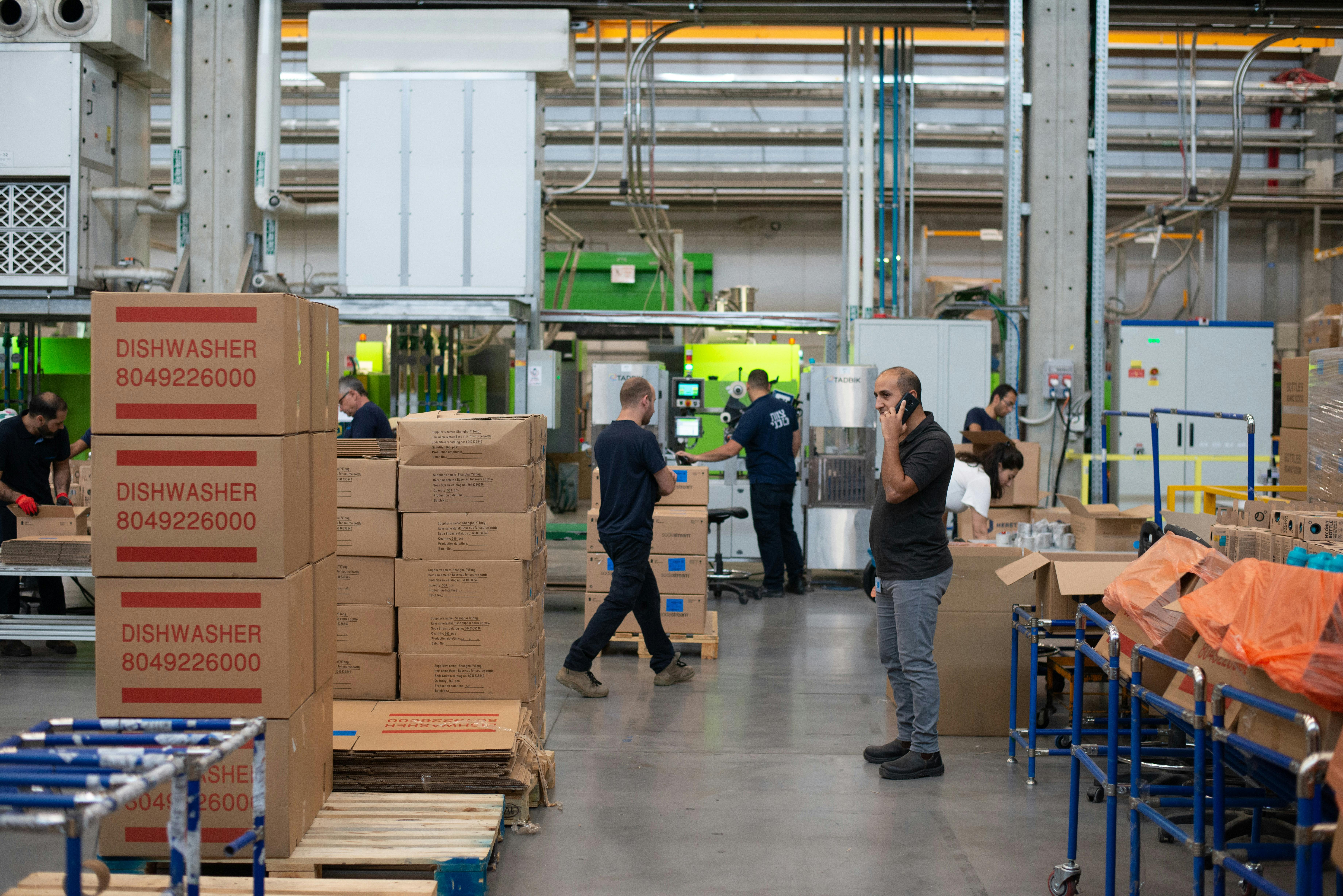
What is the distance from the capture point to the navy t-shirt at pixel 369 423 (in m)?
6.40

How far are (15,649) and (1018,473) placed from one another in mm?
5903

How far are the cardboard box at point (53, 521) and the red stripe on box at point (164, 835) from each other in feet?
12.1

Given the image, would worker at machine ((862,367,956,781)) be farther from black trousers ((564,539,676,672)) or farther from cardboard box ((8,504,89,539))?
cardboard box ((8,504,89,539))

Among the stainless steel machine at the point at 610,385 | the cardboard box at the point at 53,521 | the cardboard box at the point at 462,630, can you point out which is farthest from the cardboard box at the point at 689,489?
the cardboard box at the point at 53,521

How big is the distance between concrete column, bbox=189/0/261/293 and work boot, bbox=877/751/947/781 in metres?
6.26

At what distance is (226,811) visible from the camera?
2523 mm

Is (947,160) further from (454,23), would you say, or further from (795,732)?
(795,732)

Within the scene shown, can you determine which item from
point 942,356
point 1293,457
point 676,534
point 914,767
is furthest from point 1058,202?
point 914,767

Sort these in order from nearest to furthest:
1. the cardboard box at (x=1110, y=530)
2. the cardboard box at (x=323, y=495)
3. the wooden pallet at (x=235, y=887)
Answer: the wooden pallet at (x=235, y=887), the cardboard box at (x=323, y=495), the cardboard box at (x=1110, y=530)

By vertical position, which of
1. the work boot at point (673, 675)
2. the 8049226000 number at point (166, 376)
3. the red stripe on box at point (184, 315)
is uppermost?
the red stripe on box at point (184, 315)

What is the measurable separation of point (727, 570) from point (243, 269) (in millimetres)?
4362

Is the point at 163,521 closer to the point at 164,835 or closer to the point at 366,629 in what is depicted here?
the point at 164,835

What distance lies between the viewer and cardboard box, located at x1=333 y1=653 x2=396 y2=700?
12.3 feet

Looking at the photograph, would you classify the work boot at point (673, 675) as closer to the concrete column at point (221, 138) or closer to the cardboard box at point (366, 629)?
the cardboard box at point (366, 629)
